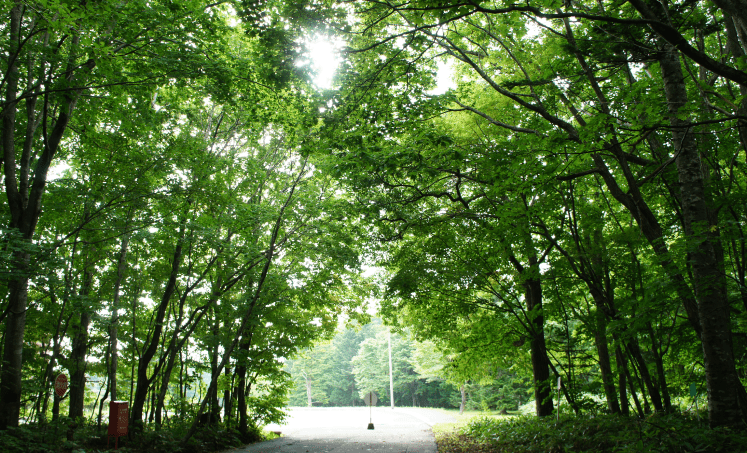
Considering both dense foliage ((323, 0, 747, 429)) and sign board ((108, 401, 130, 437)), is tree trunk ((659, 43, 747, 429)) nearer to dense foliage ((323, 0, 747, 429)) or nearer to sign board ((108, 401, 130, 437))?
dense foliage ((323, 0, 747, 429))

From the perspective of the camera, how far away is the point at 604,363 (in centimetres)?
929

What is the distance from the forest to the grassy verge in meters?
0.45

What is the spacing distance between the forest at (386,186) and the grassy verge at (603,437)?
1.47ft

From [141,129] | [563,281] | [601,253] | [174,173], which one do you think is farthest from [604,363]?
[141,129]

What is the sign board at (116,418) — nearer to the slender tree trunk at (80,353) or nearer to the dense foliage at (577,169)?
the slender tree trunk at (80,353)

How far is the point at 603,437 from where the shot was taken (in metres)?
6.41

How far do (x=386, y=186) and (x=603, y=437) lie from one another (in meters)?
6.04

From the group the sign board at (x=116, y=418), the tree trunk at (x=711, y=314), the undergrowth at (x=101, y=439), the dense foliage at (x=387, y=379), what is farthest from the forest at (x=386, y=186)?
the dense foliage at (x=387, y=379)

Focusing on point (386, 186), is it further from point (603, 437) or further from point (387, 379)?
point (387, 379)

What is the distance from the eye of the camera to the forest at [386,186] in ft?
16.9

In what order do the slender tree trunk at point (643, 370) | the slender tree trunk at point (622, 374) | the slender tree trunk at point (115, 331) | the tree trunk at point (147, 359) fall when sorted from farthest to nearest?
the tree trunk at point (147, 359) → the slender tree trunk at point (115, 331) → the slender tree trunk at point (622, 374) → the slender tree trunk at point (643, 370)

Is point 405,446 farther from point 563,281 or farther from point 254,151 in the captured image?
point 254,151

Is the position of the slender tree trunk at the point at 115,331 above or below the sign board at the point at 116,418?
above

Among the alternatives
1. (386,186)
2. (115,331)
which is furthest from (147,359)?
(386,186)
